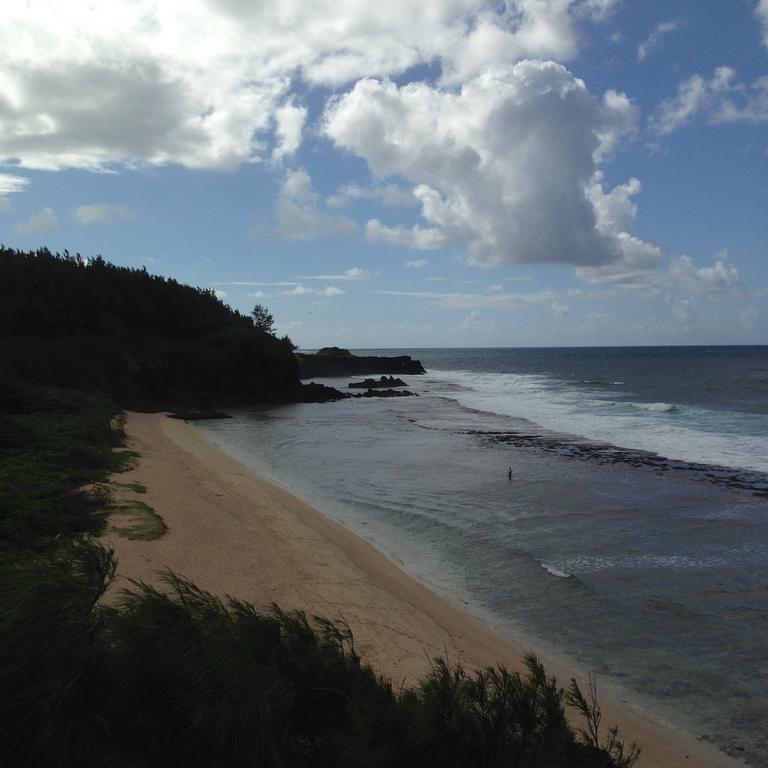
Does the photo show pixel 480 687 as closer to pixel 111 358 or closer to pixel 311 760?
pixel 311 760

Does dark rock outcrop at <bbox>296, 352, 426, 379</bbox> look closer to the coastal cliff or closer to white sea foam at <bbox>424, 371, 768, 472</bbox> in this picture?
the coastal cliff

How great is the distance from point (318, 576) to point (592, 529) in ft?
23.1

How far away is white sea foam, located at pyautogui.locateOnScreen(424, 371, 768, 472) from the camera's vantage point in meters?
24.5

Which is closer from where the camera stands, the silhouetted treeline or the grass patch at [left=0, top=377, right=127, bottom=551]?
the grass patch at [left=0, top=377, right=127, bottom=551]

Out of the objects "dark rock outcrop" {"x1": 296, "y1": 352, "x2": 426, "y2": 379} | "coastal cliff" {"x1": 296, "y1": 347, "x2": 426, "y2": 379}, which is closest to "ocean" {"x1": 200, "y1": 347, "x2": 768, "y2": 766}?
"dark rock outcrop" {"x1": 296, "y1": 352, "x2": 426, "y2": 379}

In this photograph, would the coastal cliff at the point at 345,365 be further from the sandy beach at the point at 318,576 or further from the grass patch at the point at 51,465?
the sandy beach at the point at 318,576

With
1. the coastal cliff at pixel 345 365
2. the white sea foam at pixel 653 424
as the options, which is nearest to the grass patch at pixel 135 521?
the white sea foam at pixel 653 424

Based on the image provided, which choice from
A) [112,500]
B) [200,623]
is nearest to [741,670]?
[200,623]

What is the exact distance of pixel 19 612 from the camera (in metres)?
3.72

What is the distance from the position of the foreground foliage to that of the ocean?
3642mm

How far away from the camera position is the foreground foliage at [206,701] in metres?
3.50

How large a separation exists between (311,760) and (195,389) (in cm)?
4367

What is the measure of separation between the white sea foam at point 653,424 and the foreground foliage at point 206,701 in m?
20.6

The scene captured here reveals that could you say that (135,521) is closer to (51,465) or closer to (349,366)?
(51,465)
